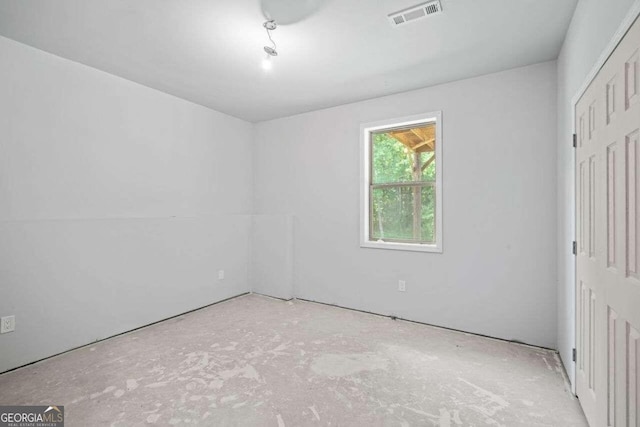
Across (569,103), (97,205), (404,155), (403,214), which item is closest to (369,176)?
(404,155)

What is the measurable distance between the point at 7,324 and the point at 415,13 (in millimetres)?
3816

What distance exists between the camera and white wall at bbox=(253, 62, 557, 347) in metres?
2.81

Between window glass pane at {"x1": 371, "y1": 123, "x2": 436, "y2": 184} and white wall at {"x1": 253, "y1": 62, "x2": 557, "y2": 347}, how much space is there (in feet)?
0.69

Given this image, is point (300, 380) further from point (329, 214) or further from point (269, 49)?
point (269, 49)

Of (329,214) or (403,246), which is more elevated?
(329,214)

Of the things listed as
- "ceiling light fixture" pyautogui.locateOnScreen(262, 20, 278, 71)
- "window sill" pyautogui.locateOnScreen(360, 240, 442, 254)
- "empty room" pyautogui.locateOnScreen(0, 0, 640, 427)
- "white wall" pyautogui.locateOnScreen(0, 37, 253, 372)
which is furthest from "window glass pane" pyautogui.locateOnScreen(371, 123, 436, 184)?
"white wall" pyautogui.locateOnScreen(0, 37, 253, 372)

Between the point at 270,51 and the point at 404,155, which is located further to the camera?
the point at 404,155

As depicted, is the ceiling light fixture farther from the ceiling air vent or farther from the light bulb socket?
the ceiling air vent

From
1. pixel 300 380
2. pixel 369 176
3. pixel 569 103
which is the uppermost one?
pixel 569 103

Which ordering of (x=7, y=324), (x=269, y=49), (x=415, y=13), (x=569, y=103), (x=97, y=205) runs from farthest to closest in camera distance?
(x=97, y=205)
(x=269, y=49)
(x=7, y=324)
(x=569, y=103)
(x=415, y=13)

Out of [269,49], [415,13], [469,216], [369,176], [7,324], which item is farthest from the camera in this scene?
[369,176]

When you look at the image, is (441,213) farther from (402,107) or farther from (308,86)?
(308,86)

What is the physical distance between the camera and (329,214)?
4078 millimetres

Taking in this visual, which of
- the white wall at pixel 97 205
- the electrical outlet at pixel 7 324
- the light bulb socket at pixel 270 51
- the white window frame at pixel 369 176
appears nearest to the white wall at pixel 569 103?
the white window frame at pixel 369 176
